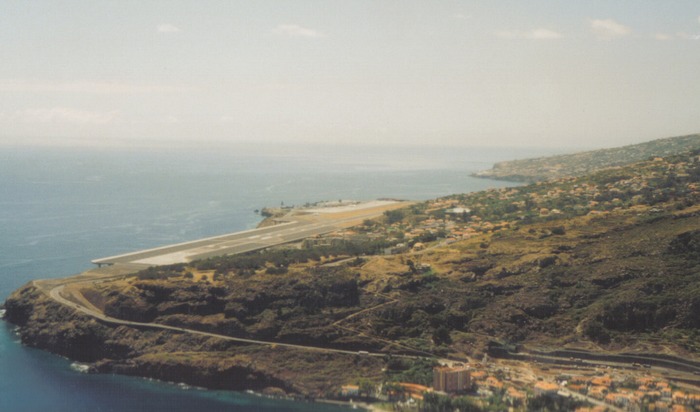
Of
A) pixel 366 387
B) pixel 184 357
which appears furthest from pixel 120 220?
pixel 366 387

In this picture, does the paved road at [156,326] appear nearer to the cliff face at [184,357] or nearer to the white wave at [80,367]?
the cliff face at [184,357]

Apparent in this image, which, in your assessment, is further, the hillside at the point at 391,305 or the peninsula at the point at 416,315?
the hillside at the point at 391,305

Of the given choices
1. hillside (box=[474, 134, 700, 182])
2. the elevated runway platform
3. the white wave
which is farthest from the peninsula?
hillside (box=[474, 134, 700, 182])

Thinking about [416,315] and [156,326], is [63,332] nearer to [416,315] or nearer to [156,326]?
[156,326]

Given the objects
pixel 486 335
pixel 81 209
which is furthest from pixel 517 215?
pixel 81 209

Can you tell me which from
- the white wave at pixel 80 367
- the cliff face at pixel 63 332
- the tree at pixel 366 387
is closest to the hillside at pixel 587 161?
the tree at pixel 366 387

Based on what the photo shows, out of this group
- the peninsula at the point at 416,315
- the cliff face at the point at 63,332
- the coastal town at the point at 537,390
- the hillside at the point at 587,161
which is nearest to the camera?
the coastal town at the point at 537,390
